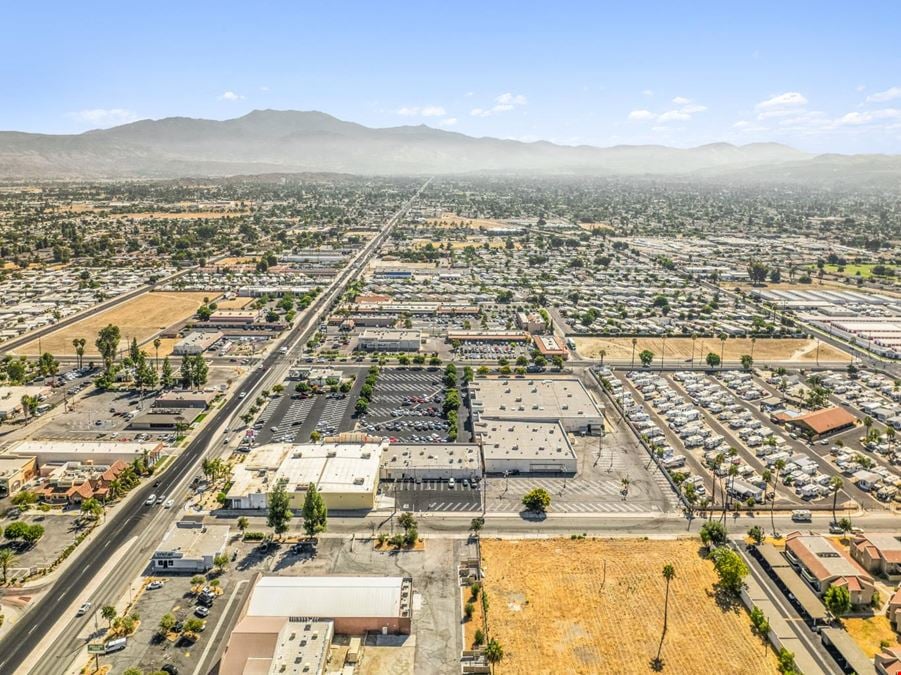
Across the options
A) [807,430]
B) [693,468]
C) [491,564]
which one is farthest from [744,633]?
[807,430]

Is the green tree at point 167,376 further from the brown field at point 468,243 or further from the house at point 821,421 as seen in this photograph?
the brown field at point 468,243

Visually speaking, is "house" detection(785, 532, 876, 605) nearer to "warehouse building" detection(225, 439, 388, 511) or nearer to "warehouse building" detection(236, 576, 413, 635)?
"warehouse building" detection(236, 576, 413, 635)

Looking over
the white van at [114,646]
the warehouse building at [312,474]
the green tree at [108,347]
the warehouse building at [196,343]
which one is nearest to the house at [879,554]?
the warehouse building at [312,474]

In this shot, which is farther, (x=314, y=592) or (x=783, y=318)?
(x=783, y=318)

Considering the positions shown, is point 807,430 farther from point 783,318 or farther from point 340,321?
point 340,321

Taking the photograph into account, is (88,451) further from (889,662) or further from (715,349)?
(715,349)

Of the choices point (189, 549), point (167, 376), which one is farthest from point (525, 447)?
point (167, 376)
